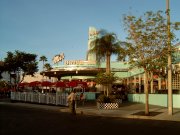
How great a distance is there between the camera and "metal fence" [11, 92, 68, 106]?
104ft

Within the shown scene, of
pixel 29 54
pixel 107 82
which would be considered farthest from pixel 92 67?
pixel 107 82

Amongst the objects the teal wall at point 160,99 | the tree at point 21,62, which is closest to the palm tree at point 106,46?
the teal wall at point 160,99

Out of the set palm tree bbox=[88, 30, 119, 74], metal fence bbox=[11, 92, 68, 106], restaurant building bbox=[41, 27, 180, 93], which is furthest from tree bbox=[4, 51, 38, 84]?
palm tree bbox=[88, 30, 119, 74]

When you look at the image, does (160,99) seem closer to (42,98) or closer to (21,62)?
(42,98)

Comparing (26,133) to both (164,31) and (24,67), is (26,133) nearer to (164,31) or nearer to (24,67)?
(164,31)

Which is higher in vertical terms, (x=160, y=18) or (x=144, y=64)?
(x=160, y=18)

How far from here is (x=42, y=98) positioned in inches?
1393

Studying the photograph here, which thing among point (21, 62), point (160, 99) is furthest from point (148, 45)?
point (21, 62)

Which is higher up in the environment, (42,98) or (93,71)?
(93,71)

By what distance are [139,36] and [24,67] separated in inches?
1381

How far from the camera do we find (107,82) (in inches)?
1216

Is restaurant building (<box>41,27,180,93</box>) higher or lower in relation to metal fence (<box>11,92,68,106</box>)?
higher

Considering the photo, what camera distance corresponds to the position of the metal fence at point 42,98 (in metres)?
31.6

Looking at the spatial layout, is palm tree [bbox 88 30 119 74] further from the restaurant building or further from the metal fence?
the metal fence
